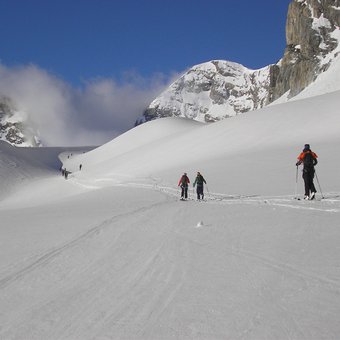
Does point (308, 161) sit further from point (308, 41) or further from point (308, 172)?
point (308, 41)

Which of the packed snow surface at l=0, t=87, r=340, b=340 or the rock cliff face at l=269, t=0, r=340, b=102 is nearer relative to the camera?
the packed snow surface at l=0, t=87, r=340, b=340

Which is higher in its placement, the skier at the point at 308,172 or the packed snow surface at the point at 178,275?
the skier at the point at 308,172

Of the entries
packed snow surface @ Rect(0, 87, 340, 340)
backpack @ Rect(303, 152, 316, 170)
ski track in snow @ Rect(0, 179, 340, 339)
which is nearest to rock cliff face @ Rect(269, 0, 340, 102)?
backpack @ Rect(303, 152, 316, 170)

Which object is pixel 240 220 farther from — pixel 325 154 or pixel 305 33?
pixel 305 33

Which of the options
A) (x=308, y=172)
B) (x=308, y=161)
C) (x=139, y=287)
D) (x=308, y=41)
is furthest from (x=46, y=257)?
(x=308, y=41)

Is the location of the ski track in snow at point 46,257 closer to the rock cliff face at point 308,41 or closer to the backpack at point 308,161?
the backpack at point 308,161

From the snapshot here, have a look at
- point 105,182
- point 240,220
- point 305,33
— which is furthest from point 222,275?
point 305,33

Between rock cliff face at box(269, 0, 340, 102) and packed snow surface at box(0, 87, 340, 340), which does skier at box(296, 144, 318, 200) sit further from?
rock cliff face at box(269, 0, 340, 102)

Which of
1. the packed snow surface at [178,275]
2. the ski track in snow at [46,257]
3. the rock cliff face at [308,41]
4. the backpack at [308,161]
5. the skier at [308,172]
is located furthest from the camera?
the rock cliff face at [308,41]

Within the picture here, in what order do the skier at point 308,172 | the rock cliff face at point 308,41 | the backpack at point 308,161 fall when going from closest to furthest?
the skier at point 308,172 → the backpack at point 308,161 → the rock cliff face at point 308,41

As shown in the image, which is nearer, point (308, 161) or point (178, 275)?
point (178, 275)

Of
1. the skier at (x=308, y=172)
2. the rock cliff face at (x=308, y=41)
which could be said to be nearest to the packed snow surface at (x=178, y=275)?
the skier at (x=308, y=172)

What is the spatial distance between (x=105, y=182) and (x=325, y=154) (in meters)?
24.5

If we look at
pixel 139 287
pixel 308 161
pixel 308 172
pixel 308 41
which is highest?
pixel 308 41
